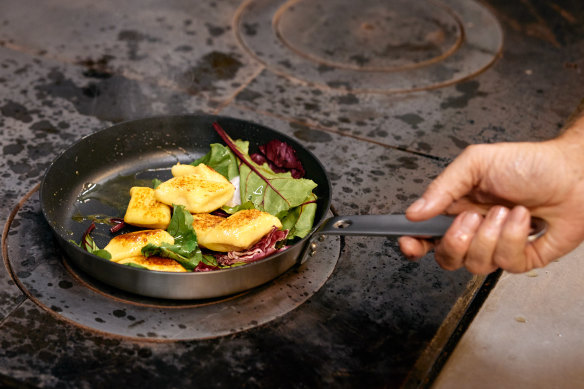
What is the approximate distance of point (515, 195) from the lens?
5.21 ft

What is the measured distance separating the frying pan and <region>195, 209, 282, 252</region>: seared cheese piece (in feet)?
0.35

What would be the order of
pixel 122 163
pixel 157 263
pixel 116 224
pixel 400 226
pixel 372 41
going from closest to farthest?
pixel 400 226 → pixel 157 263 → pixel 116 224 → pixel 122 163 → pixel 372 41

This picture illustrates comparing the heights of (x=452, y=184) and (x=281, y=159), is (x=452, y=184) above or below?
above

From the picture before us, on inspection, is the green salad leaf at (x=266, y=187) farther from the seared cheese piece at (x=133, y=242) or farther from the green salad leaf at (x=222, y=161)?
the seared cheese piece at (x=133, y=242)

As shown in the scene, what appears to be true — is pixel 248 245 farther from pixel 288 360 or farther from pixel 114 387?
pixel 114 387

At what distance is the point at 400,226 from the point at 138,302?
713 millimetres

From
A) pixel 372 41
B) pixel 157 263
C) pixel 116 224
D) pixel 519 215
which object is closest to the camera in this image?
pixel 519 215

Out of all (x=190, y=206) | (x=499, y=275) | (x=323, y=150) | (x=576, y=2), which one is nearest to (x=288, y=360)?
(x=190, y=206)

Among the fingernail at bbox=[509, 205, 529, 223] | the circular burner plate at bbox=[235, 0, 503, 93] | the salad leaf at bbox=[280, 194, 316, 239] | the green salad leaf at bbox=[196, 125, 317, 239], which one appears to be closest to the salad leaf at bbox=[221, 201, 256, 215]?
the green salad leaf at bbox=[196, 125, 317, 239]

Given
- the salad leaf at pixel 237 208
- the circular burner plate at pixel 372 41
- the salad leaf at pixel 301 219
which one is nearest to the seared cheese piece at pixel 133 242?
the salad leaf at pixel 237 208

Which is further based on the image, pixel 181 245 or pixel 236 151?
pixel 236 151

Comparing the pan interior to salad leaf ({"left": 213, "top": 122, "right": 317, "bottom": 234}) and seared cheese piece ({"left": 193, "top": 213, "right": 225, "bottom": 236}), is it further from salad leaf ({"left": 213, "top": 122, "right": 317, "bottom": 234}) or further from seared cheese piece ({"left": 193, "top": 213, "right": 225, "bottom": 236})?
seared cheese piece ({"left": 193, "top": 213, "right": 225, "bottom": 236})

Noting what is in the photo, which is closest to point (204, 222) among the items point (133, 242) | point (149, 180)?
point (133, 242)

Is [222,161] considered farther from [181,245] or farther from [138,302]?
[138,302]
